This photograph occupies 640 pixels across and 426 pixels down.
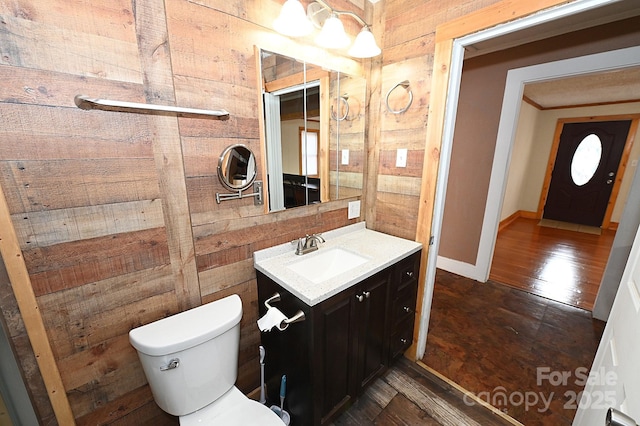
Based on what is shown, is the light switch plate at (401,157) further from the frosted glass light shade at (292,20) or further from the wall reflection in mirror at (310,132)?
the frosted glass light shade at (292,20)

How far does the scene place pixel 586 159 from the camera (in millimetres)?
4746

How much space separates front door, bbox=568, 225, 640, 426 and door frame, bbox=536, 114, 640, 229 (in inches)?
219

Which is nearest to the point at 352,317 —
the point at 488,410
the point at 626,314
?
the point at 626,314

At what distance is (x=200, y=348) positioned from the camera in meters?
1.00

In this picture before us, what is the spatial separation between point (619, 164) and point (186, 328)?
691cm

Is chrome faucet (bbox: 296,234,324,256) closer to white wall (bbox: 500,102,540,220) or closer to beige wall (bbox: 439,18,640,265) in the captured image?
beige wall (bbox: 439,18,640,265)

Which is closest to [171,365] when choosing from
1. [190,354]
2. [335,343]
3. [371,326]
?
[190,354]

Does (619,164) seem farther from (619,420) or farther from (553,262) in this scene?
(619,420)

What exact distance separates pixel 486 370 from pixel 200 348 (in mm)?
1882

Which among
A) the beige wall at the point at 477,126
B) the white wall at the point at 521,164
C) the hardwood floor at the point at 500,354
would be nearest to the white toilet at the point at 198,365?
the hardwood floor at the point at 500,354

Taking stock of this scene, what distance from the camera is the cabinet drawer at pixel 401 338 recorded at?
5.30ft

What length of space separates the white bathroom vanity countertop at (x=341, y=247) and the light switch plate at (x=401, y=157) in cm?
52

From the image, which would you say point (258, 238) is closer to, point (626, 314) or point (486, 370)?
point (626, 314)

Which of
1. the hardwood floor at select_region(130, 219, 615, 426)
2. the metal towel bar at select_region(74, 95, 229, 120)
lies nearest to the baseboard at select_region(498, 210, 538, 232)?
the hardwood floor at select_region(130, 219, 615, 426)
